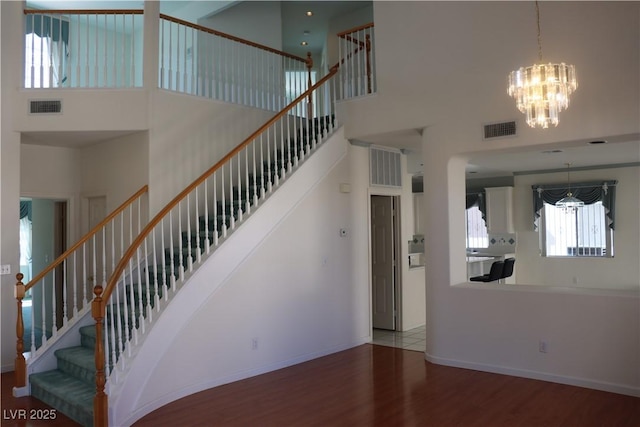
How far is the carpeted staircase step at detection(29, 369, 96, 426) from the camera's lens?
13.2ft

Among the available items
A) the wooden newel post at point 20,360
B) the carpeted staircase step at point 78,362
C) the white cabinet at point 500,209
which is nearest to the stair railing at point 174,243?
the carpeted staircase step at point 78,362

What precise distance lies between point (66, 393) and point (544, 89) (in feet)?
15.3

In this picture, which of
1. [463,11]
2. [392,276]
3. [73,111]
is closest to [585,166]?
[392,276]

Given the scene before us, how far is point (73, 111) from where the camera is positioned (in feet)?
19.1

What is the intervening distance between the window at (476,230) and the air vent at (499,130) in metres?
5.61

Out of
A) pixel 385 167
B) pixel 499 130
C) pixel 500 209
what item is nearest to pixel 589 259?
pixel 500 209

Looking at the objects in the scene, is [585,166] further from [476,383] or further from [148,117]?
[148,117]

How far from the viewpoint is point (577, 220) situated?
9.56 meters

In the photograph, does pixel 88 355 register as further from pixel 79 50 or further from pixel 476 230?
pixel 476 230

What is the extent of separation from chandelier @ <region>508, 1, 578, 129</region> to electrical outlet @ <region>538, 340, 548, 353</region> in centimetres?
241

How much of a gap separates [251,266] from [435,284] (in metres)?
2.16

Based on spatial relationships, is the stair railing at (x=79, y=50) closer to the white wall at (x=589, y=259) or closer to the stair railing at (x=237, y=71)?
the stair railing at (x=237, y=71)

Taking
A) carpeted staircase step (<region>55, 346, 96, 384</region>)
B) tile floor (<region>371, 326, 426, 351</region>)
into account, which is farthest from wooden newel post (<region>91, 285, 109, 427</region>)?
tile floor (<region>371, 326, 426, 351</region>)

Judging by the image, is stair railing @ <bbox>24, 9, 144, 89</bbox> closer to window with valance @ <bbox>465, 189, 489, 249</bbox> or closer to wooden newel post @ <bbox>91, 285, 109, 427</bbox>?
wooden newel post @ <bbox>91, 285, 109, 427</bbox>
